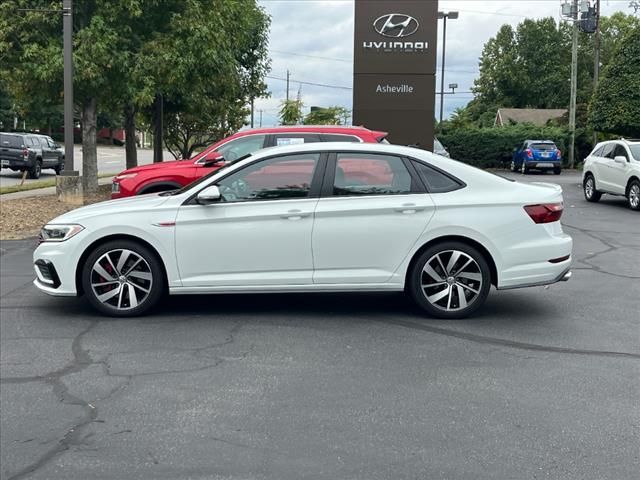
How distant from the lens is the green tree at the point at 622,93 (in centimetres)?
3466

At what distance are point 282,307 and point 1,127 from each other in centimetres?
6599

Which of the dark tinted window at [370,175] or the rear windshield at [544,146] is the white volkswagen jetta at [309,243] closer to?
the dark tinted window at [370,175]

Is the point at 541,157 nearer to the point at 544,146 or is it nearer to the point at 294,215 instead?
the point at 544,146

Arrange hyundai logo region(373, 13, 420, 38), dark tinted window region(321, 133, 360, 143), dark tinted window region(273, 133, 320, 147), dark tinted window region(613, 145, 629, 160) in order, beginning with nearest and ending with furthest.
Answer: dark tinted window region(321, 133, 360, 143) < dark tinted window region(273, 133, 320, 147) < dark tinted window region(613, 145, 629, 160) < hyundai logo region(373, 13, 420, 38)

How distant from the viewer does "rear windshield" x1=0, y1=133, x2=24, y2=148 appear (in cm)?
3031

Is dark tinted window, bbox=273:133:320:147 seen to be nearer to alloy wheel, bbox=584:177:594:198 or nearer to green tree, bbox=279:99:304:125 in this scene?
alloy wheel, bbox=584:177:594:198

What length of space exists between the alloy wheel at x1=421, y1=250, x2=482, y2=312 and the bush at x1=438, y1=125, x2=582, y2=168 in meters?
35.8

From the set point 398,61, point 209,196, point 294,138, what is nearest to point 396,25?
point 398,61

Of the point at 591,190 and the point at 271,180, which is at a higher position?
the point at 271,180

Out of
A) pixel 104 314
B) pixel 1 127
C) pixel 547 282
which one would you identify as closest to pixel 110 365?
pixel 104 314

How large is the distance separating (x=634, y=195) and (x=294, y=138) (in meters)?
9.74

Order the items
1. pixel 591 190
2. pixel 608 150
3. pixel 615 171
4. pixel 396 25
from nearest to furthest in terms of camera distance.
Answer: pixel 615 171
pixel 608 150
pixel 591 190
pixel 396 25

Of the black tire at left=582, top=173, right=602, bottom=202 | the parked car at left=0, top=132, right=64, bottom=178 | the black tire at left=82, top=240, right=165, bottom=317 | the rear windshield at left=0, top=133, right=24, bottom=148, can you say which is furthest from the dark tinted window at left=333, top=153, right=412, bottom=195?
the rear windshield at left=0, top=133, right=24, bottom=148

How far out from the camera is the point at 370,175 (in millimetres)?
7219
